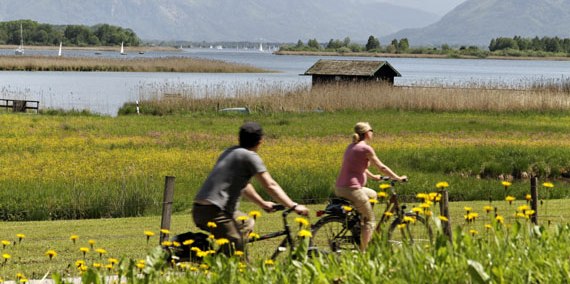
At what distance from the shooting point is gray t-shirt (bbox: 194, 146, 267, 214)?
10.2 metres

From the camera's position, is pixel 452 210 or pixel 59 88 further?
pixel 59 88

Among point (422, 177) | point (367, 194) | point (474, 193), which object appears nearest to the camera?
point (367, 194)

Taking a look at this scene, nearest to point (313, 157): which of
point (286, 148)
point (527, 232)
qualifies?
point (286, 148)

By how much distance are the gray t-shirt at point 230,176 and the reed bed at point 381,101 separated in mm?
43646

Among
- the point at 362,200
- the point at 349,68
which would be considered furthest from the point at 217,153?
the point at 349,68

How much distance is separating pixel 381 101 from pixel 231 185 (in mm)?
45224

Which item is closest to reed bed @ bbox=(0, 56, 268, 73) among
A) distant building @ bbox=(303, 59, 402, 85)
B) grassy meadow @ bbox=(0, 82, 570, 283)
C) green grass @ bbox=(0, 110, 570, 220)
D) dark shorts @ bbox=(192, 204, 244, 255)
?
distant building @ bbox=(303, 59, 402, 85)

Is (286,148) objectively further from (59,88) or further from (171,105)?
(59,88)

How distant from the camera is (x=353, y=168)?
40.8ft

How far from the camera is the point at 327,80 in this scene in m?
64.8

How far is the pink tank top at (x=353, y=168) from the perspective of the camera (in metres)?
12.4

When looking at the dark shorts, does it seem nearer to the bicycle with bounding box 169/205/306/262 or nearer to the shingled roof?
the bicycle with bounding box 169/205/306/262

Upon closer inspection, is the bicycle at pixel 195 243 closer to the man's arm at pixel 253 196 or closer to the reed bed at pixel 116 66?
the man's arm at pixel 253 196

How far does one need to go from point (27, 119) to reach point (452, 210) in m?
30.7
